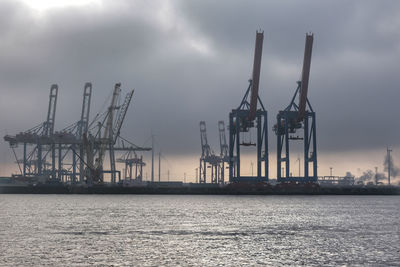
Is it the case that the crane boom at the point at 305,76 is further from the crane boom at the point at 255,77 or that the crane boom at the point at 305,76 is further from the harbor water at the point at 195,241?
the harbor water at the point at 195,241

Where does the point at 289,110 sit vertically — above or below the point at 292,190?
above

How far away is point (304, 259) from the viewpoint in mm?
44031

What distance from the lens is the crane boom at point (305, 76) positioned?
504ft

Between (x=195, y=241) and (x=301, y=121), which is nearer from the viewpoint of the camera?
(x=195, y=241)

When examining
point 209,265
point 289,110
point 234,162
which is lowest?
point 209,265

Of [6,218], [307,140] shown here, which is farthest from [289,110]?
[6,218]

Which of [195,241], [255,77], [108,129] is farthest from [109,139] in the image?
[195,241]

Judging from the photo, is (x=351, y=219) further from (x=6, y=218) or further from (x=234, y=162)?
(x=234, y=162)

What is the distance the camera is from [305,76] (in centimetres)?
15575

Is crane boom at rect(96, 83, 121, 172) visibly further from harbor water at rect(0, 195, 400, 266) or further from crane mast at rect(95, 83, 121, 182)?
A: harbor water at rect(0, 195, 400, 266)

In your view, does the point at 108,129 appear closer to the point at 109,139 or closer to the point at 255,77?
the point at 109,139

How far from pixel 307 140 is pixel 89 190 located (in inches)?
2841

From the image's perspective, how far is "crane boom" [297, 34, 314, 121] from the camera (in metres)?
154

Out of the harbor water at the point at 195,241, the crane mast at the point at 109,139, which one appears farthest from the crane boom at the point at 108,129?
the harbor water at the point at 195,241
